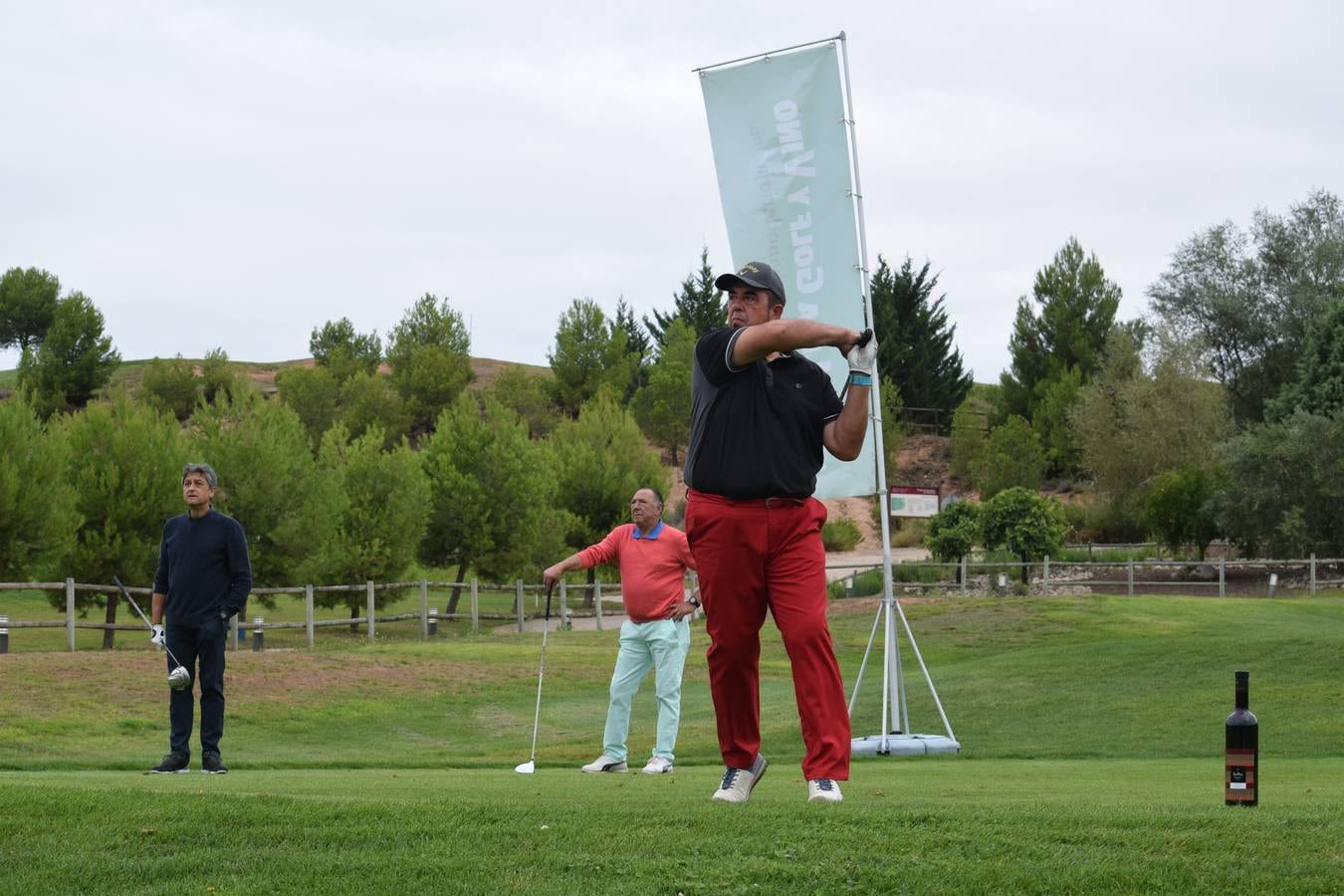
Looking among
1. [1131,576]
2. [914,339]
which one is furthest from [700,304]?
[1131,576]

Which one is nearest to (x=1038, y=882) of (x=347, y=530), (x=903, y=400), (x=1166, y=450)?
(x=347, y=530)

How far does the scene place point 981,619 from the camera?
33.6 meters

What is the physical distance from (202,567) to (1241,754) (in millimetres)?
6983

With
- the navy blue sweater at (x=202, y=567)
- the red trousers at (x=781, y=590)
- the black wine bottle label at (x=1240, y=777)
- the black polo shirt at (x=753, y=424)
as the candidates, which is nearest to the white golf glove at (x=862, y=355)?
the black polo shirt at (x=753, y=424)

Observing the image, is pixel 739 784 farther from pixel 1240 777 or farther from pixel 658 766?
pixel 658 766

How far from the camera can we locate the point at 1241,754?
5965mm

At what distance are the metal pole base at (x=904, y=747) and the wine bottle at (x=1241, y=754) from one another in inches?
306

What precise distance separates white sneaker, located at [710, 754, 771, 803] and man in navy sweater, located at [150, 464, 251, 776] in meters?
4.92

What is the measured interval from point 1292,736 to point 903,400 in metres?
72.2

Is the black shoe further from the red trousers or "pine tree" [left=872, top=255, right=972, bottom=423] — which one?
"pine tree" [left=872, top=255, right=972, bottom=423]

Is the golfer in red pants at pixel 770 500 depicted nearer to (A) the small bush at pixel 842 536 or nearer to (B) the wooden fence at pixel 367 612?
(B) the wooden fence at pixel 367 612

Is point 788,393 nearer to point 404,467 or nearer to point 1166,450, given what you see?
point 404,467

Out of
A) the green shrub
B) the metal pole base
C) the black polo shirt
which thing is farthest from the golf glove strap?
the green shrub

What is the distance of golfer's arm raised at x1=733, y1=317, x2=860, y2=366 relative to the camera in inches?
225
